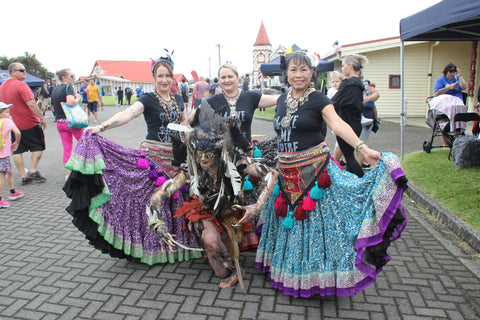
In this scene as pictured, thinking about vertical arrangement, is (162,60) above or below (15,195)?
above

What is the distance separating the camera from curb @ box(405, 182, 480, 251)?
12.2 ft

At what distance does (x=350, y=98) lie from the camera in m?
4.97

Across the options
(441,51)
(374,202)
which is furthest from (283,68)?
(441,51)

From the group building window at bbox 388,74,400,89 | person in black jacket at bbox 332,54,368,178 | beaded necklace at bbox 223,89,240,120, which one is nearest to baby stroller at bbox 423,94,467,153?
person in black jacket at bbox 332,54,368,178

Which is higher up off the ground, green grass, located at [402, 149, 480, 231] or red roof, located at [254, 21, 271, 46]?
red roof, located at [254, 21, 271, 46]

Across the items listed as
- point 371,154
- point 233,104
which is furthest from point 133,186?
point 371,154

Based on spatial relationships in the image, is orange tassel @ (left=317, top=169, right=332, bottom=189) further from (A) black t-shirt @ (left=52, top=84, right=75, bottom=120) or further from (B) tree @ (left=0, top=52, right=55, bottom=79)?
(B) tree @ (left=0, top=52, right=55, bottom=79)

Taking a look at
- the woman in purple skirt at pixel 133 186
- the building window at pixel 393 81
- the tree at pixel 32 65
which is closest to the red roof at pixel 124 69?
the tree at pixel 32 65

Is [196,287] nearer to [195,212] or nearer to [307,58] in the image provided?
[195,212]

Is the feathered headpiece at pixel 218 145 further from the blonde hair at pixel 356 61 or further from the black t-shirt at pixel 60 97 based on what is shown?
the black t-shirt at pixel 60 97

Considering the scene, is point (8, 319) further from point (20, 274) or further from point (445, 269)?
point (445, 269)

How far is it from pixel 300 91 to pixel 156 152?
1658 millimetres

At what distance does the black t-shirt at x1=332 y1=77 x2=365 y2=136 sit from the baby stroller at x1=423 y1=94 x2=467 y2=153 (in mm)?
3290

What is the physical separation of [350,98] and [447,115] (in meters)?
3.57
